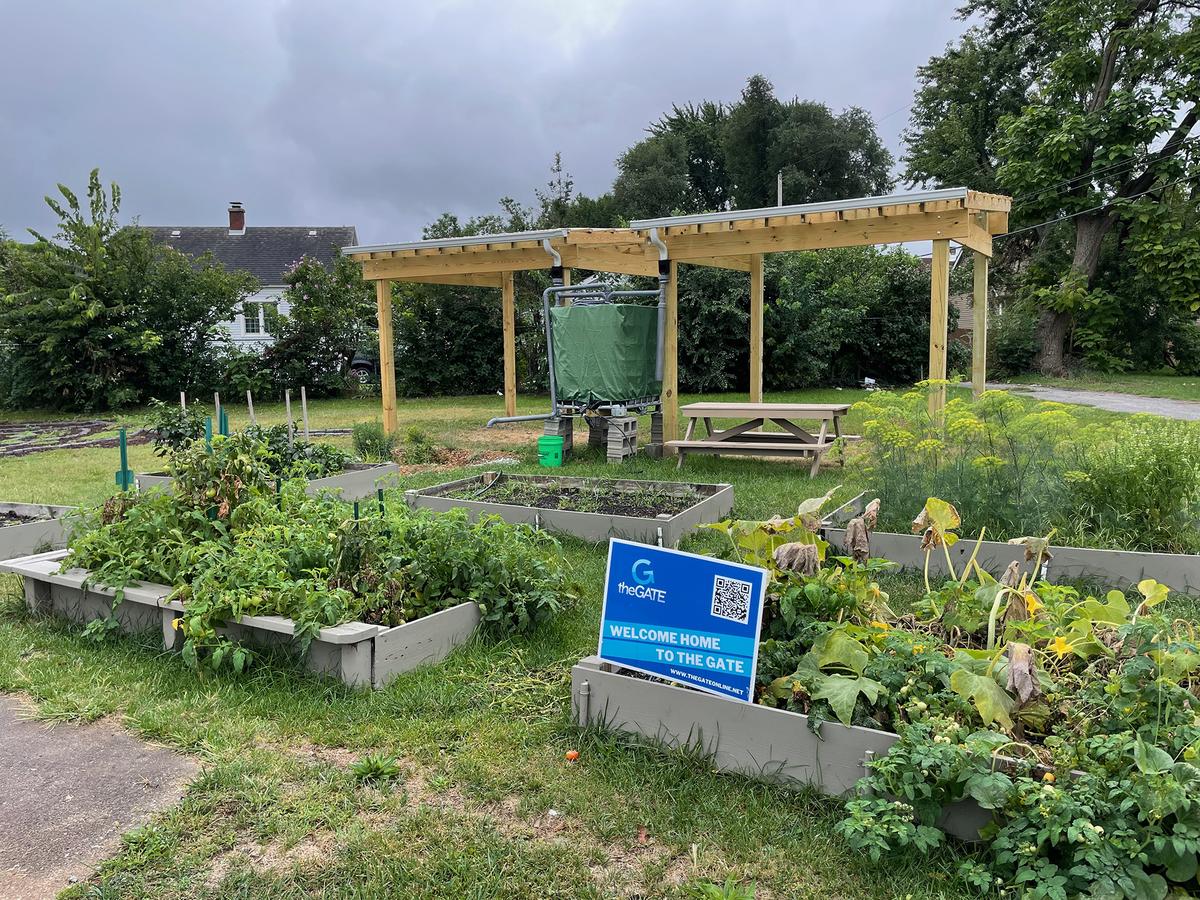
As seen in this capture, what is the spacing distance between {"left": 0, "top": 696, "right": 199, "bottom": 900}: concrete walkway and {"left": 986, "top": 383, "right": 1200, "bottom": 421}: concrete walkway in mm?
13156

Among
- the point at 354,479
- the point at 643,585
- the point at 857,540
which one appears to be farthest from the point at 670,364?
the point at 643,585

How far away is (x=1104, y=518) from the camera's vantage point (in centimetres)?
465

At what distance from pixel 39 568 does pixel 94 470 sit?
5.79 meters

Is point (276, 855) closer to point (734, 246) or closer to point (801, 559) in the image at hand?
point (801, 559)

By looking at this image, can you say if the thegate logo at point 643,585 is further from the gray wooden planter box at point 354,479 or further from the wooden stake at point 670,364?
the wooden stake at point 670,364

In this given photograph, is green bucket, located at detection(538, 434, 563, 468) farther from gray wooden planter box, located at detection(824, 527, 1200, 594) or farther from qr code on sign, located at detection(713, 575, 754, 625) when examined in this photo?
qr code on sign, located at detection(713, 575, 754, 625)

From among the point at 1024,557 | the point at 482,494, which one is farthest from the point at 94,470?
the point at 1024,557

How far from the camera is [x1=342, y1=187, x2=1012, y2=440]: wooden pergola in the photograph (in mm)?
8180

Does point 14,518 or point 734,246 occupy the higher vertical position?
point 734,246

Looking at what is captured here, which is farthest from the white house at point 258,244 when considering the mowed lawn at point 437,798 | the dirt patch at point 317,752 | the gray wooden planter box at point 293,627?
the dirt patch at point 317,752

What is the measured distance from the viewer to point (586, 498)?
635cm

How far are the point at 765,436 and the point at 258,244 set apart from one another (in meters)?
31.9

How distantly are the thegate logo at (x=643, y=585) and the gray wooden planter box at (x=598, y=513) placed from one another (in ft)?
6.12

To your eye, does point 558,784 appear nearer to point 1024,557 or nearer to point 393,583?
point 393,583
